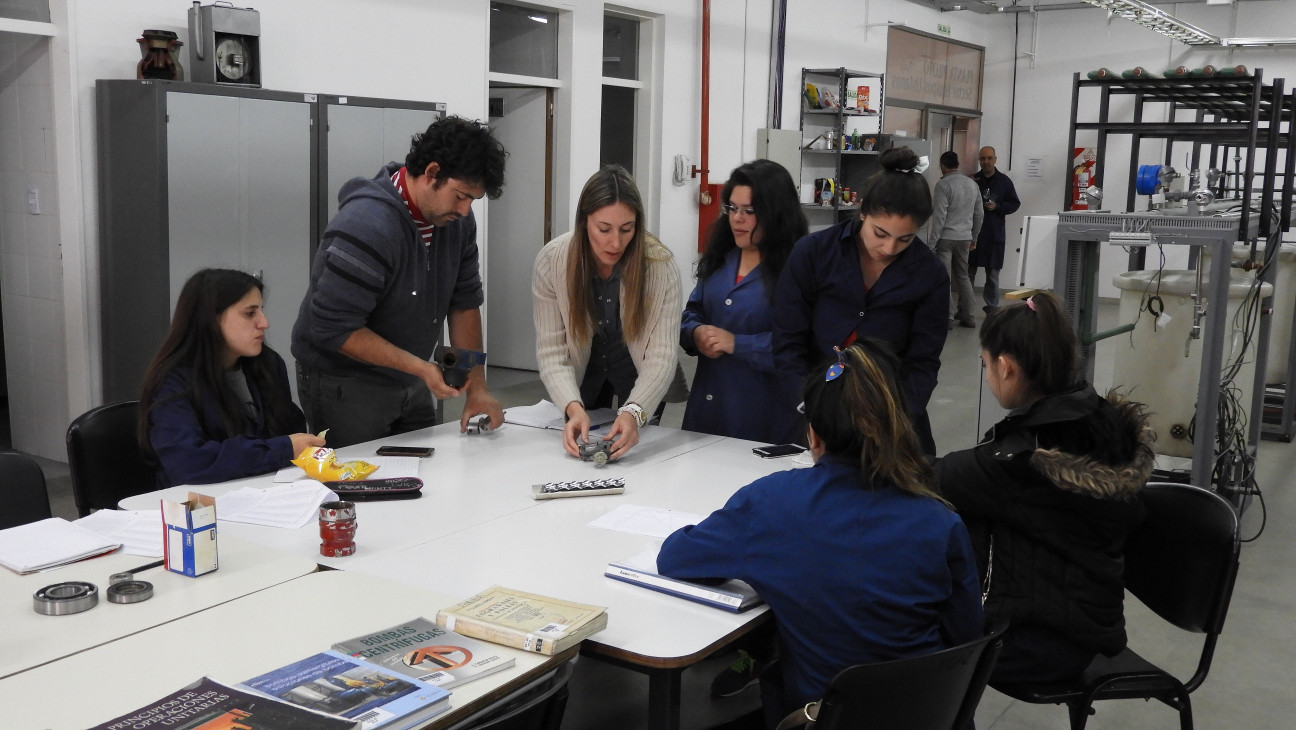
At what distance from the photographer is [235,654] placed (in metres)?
1.57

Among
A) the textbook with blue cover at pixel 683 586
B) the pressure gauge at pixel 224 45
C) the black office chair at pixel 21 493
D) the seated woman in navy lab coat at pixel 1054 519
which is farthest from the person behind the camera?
the pressure gauge at pixel 224 45

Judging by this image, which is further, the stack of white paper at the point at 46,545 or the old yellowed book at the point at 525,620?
the stack of white paper at the point at 46,545

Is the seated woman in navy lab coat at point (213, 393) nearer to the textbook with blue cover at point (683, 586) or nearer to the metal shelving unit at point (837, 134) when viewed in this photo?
the textbook with blue cover at point (683, 586)

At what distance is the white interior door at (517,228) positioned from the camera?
7.21 m

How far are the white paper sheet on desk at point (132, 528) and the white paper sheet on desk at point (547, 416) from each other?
120cm

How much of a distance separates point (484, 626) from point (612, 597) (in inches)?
12.2

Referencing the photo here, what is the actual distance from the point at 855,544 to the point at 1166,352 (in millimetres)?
3735

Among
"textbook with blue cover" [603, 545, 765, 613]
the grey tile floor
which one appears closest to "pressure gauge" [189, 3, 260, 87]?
the grey tile floor

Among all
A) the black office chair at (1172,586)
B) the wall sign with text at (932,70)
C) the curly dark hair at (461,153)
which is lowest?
the black office chair at (1172,586)

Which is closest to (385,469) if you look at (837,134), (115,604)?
(115,604)

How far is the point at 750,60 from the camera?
889cm

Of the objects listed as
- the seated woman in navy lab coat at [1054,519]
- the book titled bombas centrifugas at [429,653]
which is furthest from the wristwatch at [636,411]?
the book titled bombas centrifugas at [429,653]

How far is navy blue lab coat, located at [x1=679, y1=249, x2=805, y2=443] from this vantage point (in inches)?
122

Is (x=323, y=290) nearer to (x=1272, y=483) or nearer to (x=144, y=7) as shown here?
(x=144, y=7)
